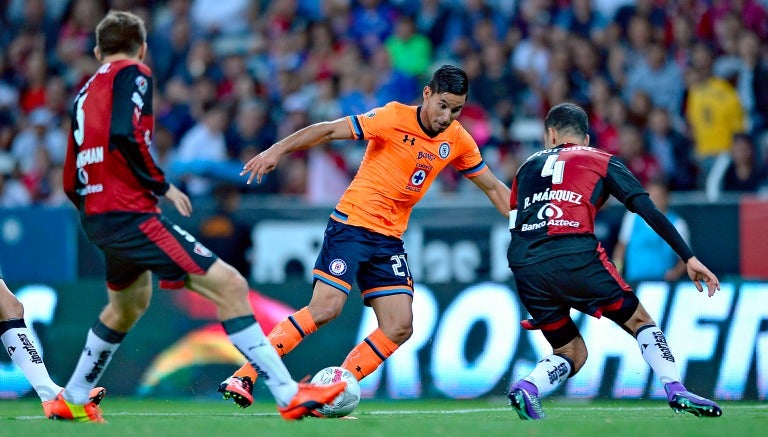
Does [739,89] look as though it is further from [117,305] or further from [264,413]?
[117,305]

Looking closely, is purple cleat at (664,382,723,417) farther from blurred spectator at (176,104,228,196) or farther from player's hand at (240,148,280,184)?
blurred spectator at (176,104,228,196)

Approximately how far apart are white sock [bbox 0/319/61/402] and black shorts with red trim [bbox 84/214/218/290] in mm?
1333

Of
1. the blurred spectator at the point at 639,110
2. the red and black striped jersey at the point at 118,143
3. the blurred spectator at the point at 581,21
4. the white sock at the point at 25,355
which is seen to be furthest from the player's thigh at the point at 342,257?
the blurred spectator at the point at 581,21

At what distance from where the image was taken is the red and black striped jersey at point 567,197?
8.04m

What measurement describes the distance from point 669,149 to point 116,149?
29.2ft

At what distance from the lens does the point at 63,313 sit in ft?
38.4

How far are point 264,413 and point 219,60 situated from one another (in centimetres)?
930

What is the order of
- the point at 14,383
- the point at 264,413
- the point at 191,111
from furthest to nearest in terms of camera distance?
the point at 191,111 < the point at 14,383 < the point at 264,413

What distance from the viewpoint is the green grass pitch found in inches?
264

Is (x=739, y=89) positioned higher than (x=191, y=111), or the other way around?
(x=739, y=89)

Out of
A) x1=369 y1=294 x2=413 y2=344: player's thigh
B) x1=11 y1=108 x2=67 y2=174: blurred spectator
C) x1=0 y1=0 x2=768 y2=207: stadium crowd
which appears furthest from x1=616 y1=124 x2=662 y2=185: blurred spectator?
x1=11 y1=108 x2=67 y2=174: blurred spectator

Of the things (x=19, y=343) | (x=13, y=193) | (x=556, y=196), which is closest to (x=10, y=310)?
(x=19, y=343)

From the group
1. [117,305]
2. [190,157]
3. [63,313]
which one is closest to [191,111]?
[190,157]

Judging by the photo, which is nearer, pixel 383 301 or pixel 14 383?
pixel 383 301
